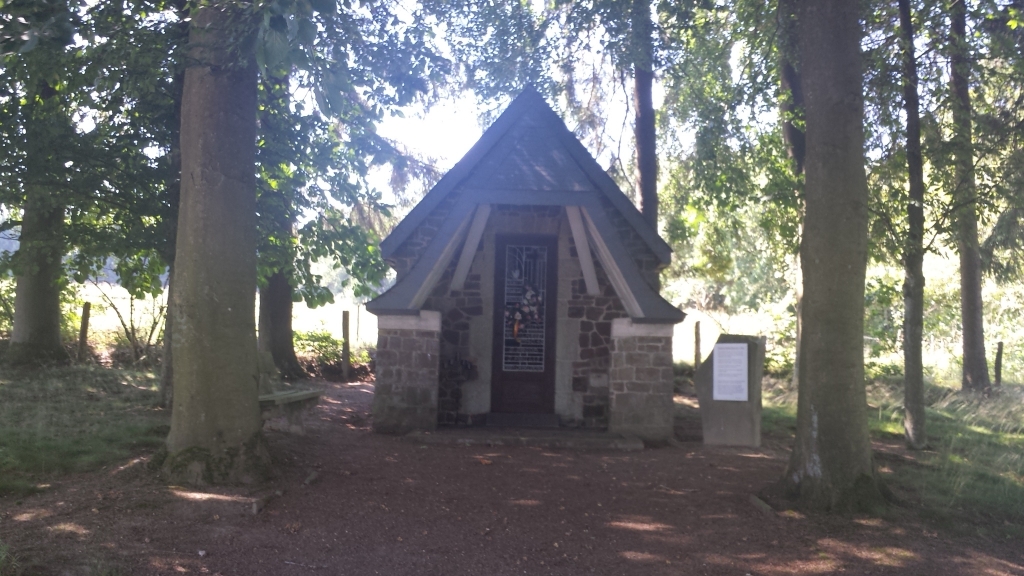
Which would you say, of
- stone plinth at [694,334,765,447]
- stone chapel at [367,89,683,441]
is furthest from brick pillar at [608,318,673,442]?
stone plinth at [694,334,765,447]

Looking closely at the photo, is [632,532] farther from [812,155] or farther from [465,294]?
[465,294]

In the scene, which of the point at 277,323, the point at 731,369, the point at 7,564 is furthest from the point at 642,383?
the point at 277,323

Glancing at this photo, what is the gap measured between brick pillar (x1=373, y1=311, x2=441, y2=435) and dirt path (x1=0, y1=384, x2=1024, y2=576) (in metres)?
2.88

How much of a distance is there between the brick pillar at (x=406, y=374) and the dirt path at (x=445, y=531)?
9.43 ft

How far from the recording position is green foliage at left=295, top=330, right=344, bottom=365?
19094 mm

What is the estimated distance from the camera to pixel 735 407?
10.8 m

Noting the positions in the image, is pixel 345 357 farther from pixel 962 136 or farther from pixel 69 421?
pixel 962 136

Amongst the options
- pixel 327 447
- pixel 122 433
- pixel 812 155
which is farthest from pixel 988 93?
pixel 122 433

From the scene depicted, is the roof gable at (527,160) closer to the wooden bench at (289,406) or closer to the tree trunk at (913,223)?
the wooden bench at (289,406)

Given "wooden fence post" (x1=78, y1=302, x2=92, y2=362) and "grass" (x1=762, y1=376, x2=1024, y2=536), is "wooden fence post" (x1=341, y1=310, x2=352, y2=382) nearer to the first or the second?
"wooden fence post" (x1=78, y1=302, x2=92, y2=362)

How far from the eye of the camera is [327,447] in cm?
934

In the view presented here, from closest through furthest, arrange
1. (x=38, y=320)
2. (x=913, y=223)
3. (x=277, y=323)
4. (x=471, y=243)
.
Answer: (x=913, y=223) → (x=471, y=243) → (x=38, y=320) → (x=277, y=323)

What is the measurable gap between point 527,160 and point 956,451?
23.6 feet

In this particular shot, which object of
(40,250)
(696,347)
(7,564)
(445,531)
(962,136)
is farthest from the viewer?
(696,347)
